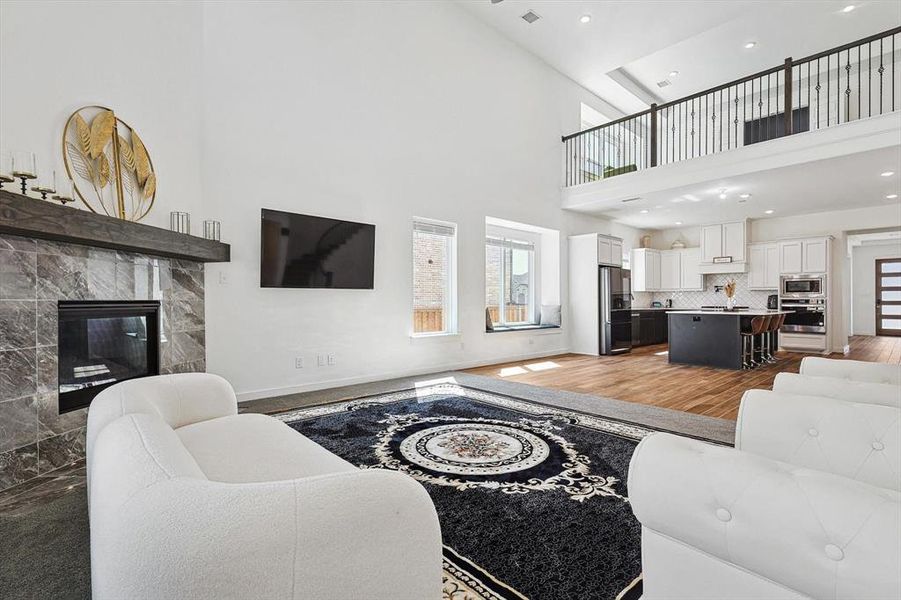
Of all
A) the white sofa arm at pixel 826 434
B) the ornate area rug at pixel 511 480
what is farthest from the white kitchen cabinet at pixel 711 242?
the white sofa arm at pixel 826 434

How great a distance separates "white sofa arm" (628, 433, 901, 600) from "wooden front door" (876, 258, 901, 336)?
16.0 m

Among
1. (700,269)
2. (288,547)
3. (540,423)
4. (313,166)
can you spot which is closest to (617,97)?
(700,269)

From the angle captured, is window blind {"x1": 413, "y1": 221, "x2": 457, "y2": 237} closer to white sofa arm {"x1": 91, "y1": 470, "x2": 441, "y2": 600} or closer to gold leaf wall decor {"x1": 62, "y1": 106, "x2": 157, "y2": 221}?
gold leaf wall decor {"x1": 62, "y1": 106, "x2": 157, "y2": 221}

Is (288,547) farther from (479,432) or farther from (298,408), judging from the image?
(298,408)

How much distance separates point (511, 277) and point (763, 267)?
5359 mm

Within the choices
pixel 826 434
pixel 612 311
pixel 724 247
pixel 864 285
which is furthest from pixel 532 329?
pixel 864 285

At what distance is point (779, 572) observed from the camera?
0.93 meters

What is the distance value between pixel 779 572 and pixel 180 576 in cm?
115

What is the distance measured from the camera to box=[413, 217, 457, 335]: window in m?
5.99

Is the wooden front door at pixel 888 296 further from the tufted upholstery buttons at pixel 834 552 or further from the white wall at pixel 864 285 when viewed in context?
the tufted upholstery buttons at pixel 834 552

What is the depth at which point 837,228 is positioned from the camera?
808cm

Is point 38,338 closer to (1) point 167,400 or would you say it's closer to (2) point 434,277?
(1) point 167,400

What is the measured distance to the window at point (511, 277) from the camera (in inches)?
294

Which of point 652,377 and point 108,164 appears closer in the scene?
point 108,164
